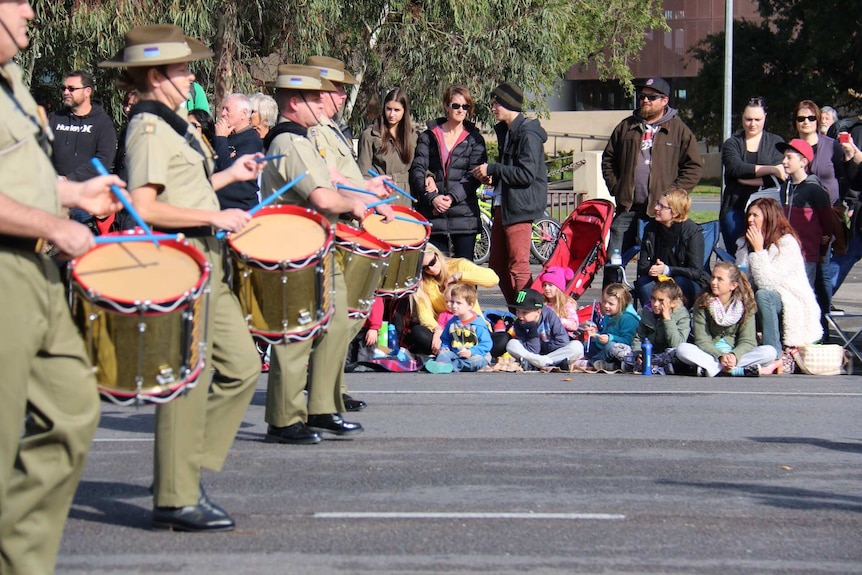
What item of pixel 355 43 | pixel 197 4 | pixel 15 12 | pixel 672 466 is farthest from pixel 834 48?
pixel 15 12

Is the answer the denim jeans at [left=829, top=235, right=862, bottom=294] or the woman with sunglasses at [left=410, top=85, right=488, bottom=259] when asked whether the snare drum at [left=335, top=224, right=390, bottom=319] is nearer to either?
the woman with sunglasses at [left=410, top=85, right=488, bottom=259]

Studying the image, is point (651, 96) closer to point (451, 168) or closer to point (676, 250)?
point (676, 250)

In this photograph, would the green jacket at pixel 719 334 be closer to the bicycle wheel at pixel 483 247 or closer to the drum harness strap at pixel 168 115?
the drum harness strap at pixel 168 115

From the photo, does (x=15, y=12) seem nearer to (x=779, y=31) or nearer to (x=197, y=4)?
(x=197, y=4)

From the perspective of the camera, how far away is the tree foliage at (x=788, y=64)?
1807 inches

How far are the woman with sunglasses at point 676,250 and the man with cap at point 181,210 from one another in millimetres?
6294

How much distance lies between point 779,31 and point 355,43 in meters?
28.5

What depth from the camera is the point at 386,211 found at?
8.77 metres

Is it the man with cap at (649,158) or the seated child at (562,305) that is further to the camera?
the man with cap at (649,158)

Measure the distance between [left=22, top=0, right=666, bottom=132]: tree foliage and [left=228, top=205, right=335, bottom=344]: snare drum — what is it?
50.2 ft

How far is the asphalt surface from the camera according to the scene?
5.84 metres

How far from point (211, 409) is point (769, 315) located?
6382 mm

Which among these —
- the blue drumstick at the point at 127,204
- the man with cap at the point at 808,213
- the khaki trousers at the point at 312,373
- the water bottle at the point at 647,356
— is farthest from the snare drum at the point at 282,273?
the man with cap at the point at 808,213

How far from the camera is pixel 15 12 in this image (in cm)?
465
